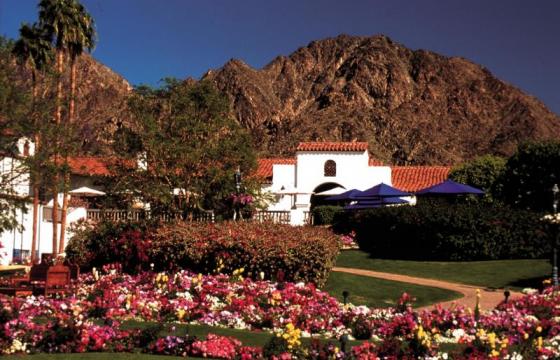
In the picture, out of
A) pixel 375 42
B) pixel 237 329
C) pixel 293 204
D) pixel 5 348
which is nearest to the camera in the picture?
pixel 5 348

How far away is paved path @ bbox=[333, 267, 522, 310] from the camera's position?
57.2 feet

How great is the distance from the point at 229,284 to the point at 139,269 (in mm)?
3622

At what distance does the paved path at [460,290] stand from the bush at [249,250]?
3.04m

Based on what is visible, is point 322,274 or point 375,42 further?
point 375,42

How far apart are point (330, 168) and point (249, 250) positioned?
1258 inches

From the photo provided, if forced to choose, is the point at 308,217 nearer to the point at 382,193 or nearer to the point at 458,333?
the point at 382,193

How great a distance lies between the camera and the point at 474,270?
925 inches

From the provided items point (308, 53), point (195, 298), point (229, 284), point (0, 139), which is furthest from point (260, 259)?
point (308, 53)

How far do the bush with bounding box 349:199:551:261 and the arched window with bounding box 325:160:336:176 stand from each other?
71.7 ft

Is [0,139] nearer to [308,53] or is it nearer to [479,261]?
[479,261]

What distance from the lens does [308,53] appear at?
159 meters

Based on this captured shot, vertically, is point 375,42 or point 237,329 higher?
point 375,42

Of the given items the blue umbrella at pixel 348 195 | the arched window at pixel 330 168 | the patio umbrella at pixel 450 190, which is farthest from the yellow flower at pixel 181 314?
the arched window at pixel 330 168

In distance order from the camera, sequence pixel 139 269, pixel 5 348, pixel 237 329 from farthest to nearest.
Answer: pixel 139 269
pixel 237 329
pixel 5 348
